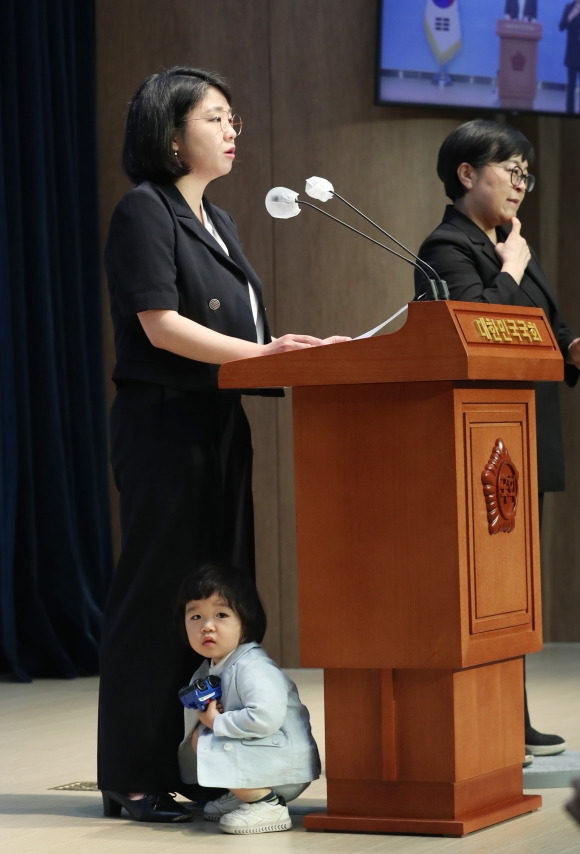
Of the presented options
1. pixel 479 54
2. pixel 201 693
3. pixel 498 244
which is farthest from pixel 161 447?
pixel 479 54

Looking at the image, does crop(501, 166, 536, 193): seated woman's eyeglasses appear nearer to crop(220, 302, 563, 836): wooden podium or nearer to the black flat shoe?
crop(220, 302, 563, 836): wooden podium

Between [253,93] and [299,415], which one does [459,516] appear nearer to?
[299,415]

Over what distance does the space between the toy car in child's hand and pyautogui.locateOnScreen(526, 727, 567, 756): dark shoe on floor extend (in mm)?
854

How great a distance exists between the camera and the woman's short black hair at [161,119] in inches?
106

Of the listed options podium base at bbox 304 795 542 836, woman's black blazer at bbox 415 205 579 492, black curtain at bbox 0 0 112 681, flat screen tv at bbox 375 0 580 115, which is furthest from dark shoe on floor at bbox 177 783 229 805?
flat screen tv at bbox 375 0 580 115

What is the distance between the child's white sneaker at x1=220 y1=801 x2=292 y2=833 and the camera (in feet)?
8.20

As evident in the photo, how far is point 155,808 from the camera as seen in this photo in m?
2.65

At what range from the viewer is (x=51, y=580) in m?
5.04

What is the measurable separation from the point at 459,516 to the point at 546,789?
820 millimetres

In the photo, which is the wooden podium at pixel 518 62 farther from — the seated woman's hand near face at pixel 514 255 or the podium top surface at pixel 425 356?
the podium top surface at pixel 425 356

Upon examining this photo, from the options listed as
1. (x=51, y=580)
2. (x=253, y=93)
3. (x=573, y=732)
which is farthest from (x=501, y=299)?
(x=51, y=580)

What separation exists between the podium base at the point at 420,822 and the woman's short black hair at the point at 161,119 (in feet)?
4.06

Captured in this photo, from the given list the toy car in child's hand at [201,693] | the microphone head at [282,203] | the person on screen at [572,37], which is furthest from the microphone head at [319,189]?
the person on screen at [572,37]

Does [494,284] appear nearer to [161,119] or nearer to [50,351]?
[161,119]
